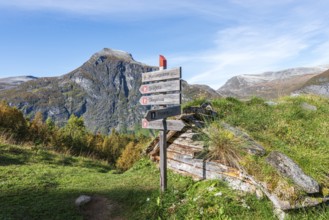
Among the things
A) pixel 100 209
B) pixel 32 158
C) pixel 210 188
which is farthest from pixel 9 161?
pixel 210 188

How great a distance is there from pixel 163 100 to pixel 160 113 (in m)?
0.69

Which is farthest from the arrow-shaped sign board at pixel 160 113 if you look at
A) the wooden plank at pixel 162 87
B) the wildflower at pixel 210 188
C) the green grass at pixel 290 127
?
the green grass at pixel 290 127

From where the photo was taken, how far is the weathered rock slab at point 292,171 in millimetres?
5980

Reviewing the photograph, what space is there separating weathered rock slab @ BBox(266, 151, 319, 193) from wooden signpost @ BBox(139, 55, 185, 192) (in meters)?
2.59

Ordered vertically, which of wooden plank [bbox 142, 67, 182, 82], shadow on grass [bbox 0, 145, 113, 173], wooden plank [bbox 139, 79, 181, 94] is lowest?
shadow on grass [bbox 0, 145, 113, 173]

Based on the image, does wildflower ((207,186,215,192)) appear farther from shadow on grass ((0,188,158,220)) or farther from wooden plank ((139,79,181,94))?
wooden plank ((139,79,181,94))

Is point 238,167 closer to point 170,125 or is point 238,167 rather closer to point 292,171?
point 292,171

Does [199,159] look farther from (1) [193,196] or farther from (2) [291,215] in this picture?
(2) [291,215]

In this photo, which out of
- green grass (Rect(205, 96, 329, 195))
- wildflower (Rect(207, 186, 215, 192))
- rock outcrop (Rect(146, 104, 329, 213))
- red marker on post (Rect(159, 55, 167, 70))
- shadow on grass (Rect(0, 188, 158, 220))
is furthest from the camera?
red marker on post (Rect(159, 55, 167, 70))

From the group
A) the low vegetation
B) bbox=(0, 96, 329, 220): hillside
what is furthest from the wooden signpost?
the low vegetation

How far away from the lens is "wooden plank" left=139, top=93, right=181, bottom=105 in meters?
7.47

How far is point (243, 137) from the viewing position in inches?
320

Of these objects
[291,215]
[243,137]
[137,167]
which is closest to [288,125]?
[243,137]

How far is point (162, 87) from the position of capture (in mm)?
7773
